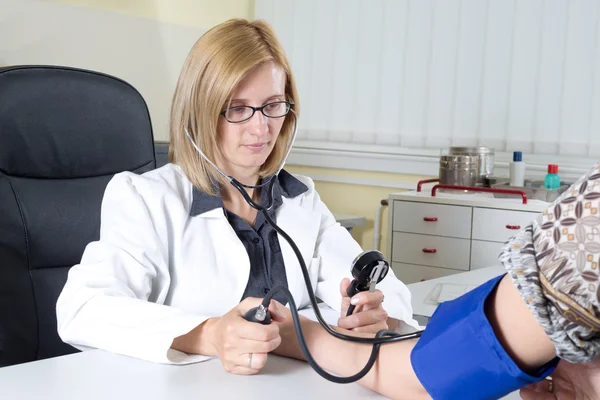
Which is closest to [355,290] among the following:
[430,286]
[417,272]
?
[430,286]

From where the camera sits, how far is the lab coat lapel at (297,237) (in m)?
1.47

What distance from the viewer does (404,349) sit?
0.97m

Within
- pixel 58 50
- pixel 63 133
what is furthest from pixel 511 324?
pixel 58 50

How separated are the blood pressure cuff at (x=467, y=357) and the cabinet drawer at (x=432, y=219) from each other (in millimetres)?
2156

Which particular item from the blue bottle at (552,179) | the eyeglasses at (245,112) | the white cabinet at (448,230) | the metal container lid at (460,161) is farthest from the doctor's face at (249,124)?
the blue bottle at (552,179)

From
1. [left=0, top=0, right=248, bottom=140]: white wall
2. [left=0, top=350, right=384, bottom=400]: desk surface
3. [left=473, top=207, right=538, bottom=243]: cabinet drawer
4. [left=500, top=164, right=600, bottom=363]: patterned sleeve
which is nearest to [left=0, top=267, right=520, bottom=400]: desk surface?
[left=0, top=350, right=384, bottom=400]: desk surface

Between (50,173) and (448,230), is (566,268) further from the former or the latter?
(448,230)

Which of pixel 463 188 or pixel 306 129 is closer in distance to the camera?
pixel 463 188

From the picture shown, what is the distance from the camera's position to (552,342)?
609mm

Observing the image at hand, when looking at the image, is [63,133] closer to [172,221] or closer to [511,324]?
[172,221]

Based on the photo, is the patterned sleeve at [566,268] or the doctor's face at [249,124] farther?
the doctor's face at [249,124]

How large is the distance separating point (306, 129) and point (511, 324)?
3.17 meters

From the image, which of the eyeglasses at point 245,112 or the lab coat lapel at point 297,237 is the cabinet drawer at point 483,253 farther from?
the eyeglasses at point 245,112

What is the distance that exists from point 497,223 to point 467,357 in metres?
2.18
